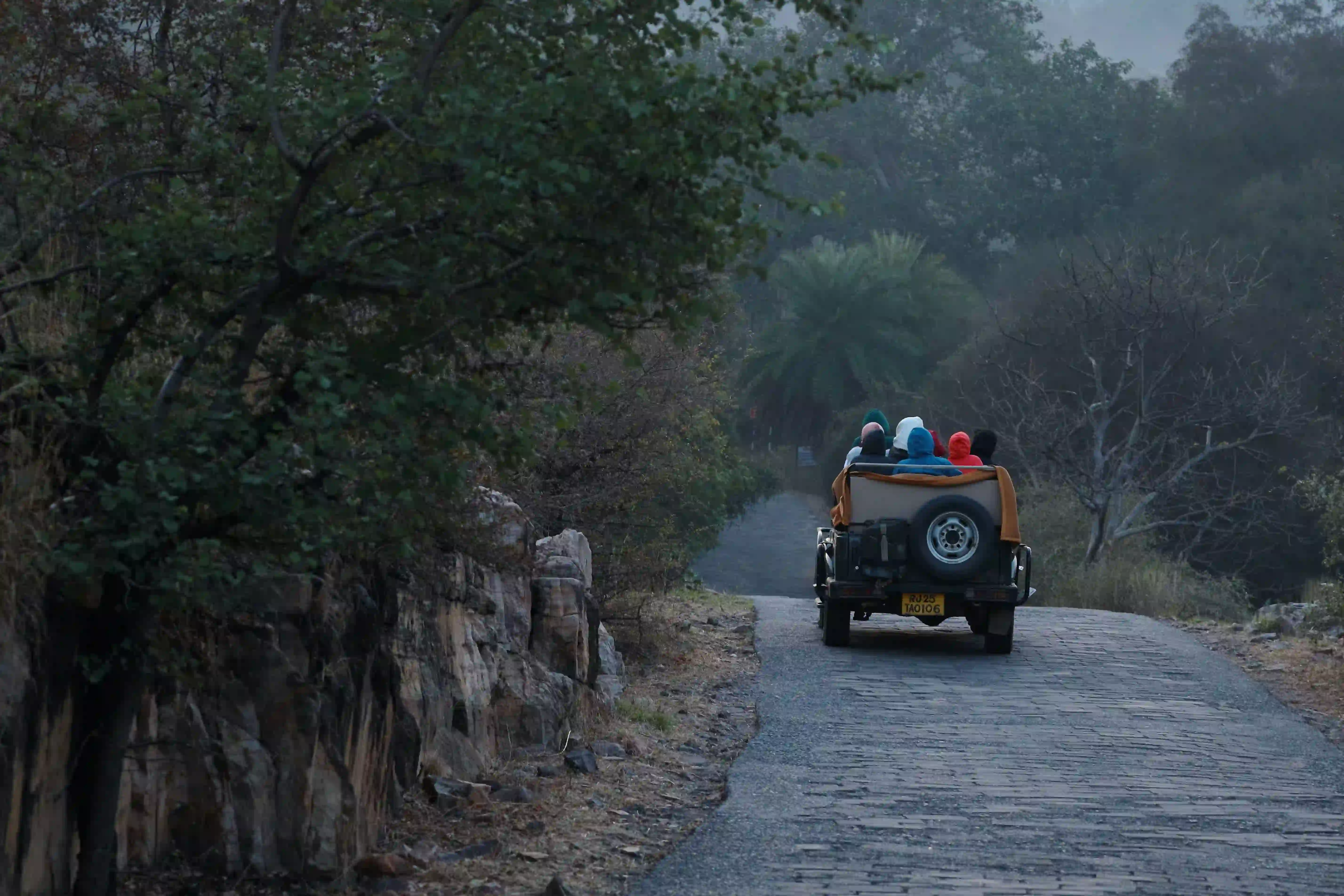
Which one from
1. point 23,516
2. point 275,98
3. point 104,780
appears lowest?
point 104,780

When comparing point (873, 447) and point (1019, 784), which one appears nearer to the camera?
point (1019, 784)

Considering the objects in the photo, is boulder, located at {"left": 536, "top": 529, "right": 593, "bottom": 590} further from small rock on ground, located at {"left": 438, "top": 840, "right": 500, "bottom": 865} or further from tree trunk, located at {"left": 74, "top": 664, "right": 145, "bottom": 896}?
tree trunk, located at {"left": 74, "top": 664, "right": 145, "bottom": 896}

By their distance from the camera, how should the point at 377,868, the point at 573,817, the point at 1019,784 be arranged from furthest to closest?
the point at 1019,784, the point at 573,817, the point at 377,868

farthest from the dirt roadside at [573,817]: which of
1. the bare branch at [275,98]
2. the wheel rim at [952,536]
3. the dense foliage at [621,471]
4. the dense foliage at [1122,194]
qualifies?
the dense foliage at [1122,194]

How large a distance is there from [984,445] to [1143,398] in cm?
1574

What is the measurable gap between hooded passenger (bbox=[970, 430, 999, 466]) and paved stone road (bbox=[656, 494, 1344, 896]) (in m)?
2.04

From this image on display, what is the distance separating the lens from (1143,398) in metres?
31.6

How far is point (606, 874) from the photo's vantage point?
7.85m

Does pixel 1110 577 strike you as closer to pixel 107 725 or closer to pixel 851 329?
pixel 107 725

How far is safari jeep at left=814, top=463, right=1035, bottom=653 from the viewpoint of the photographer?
1512 centimetres

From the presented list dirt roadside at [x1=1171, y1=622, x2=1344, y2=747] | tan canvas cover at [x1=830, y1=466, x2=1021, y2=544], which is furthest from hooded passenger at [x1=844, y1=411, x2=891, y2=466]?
dirt roadside at [x1=1171, y1=622, x2=1344, y2=747]

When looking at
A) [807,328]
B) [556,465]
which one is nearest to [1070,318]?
[807,328]

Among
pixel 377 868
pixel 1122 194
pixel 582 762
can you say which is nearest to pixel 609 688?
pixel 582 762

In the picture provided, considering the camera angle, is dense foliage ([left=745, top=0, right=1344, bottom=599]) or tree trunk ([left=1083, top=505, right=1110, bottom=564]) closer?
tree trunk ([left=1083, top=505, right=1110, bottom=564])
